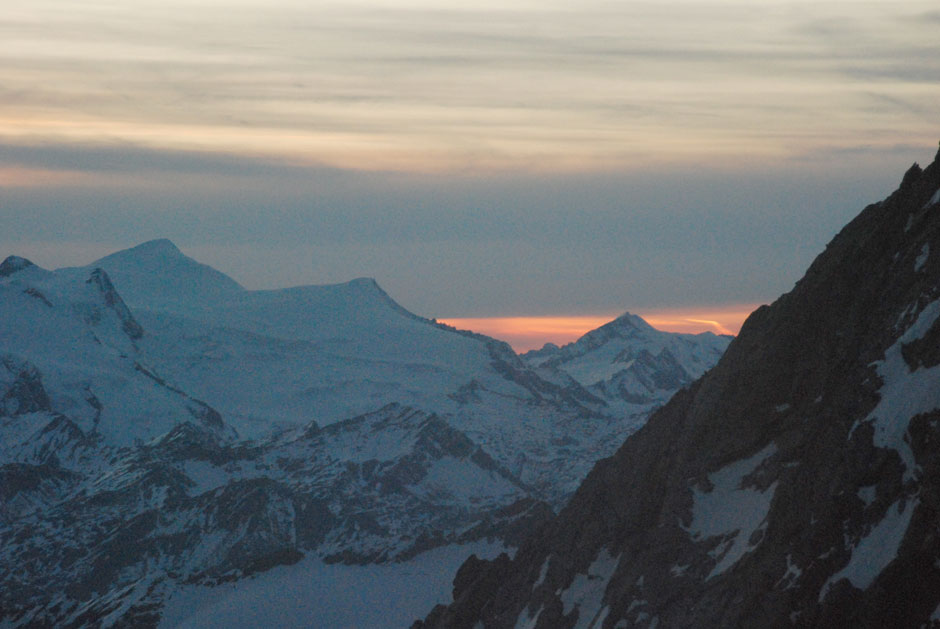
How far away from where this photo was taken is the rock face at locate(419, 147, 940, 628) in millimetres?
84812

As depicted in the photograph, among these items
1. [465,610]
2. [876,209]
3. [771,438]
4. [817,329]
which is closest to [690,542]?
[771,438]

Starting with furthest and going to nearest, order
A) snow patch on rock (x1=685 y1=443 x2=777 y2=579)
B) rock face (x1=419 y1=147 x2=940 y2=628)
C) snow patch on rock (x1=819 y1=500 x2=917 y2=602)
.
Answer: snow patch on rock (x1=685 y1=443 x2=777 y2=579) → rock face (x1=419 y1=147 x2=940 y2=628) → snow patch on rock (x1=819 y1=500 x2=917 y2=602)

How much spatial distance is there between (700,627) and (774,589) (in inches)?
306

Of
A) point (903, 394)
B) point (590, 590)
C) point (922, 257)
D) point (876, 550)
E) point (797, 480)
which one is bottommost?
point (590, 590)

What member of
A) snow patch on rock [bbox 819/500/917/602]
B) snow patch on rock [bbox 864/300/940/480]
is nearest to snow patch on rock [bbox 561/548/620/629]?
snow patch on rock [bbox 819/500/917/602]

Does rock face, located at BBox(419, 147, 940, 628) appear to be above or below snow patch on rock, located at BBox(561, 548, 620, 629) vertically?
above

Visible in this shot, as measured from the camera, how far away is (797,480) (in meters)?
95.2

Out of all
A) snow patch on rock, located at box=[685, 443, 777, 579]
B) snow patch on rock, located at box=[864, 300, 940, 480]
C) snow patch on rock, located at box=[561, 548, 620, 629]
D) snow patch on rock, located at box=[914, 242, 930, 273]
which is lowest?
snow patch on rock, located at box=[561, 548, 620, 629]

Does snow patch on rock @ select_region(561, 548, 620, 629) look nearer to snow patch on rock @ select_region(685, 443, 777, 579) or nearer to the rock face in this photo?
the rock face

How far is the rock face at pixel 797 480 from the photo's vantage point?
84812mm

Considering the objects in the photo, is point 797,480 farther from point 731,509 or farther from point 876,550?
point 731,509

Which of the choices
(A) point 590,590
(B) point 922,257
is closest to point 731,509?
(A) point 590,590

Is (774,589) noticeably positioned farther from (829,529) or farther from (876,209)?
(876,209)

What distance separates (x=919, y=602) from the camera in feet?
265
